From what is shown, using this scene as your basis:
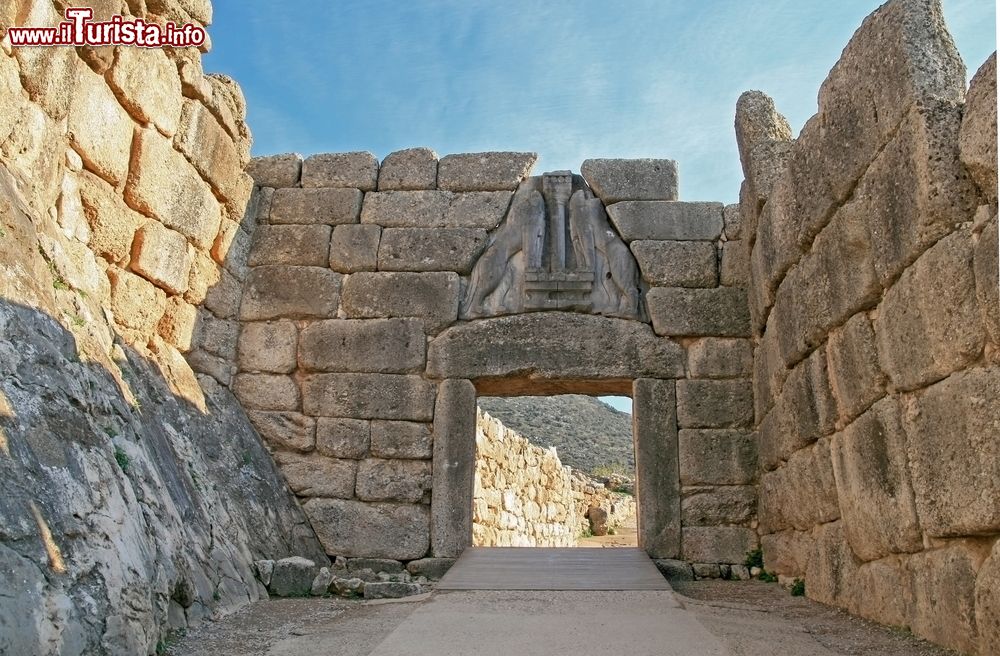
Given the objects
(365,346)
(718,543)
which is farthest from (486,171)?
(718,543)

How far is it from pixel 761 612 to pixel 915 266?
2191 mm

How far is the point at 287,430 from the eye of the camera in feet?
21.3

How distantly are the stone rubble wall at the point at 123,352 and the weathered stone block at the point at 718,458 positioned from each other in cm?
295

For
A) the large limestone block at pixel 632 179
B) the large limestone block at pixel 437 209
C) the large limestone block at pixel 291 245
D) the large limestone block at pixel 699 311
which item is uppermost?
the large limestone block at pixel 632 179

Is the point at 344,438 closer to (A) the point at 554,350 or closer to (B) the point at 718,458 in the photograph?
(A) the point at 554,350

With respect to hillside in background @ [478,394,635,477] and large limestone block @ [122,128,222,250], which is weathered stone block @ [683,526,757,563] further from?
hillside in background @ [478,394,635,477]

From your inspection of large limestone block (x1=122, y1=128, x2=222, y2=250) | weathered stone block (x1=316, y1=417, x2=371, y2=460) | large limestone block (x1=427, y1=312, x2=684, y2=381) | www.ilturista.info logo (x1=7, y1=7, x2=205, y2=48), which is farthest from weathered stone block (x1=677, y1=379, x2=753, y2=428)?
www.ilturista.info logo (x1=7, y1=7, x2=205, y2=48)

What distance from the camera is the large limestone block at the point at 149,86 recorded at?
5.27 meters

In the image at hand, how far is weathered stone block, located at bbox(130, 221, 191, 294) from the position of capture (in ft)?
18.3

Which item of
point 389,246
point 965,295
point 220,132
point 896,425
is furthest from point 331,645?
point 220,132

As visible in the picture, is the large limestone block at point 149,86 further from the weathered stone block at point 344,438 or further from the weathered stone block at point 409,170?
the weathered stone block at point 344,438

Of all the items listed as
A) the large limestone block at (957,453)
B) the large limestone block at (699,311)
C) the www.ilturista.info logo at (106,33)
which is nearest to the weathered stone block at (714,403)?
the large limestone block at (699,311)

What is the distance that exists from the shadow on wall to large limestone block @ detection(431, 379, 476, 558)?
1.22 m

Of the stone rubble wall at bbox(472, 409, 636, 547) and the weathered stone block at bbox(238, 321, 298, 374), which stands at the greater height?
the weathered stone block at bbox(238, 321, 298, 374)
